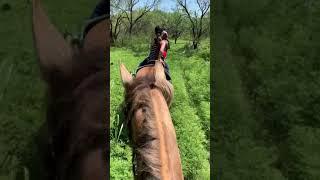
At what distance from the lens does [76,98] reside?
104 inches

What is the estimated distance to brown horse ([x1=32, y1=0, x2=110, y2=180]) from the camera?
250 centimetres

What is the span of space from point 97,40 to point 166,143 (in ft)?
2.30

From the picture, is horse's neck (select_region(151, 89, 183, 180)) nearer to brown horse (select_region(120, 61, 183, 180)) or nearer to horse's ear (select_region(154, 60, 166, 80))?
brown horse (select_region(120, 61, 183, 180))

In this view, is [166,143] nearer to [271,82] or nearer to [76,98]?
[76,98]

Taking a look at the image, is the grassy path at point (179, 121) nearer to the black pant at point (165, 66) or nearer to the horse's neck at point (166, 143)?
the black pant at point (165, 66)

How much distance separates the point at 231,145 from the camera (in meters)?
4.11

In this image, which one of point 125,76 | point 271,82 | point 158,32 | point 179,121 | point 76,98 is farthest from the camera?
Answer: point 271,82

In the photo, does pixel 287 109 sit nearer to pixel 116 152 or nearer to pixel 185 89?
pixel 185 89

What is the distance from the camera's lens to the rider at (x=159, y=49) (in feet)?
11.6

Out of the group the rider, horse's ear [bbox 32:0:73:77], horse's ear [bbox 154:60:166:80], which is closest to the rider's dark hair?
the rider

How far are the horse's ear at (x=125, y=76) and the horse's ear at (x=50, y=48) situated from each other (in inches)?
21.0

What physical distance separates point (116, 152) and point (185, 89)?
0.78 metres

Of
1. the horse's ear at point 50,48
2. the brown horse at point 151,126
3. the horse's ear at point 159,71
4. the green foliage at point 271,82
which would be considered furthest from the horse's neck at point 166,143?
the green foliage at point 271,82

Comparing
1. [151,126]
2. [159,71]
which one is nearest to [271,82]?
[159,71]
